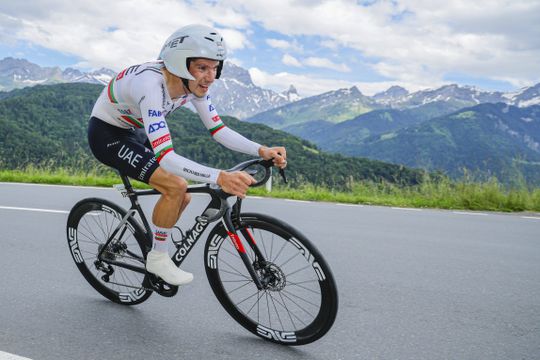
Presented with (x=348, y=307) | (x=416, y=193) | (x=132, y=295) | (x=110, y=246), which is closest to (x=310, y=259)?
(x=348, y=307)

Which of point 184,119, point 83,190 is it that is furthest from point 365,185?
point 184,119

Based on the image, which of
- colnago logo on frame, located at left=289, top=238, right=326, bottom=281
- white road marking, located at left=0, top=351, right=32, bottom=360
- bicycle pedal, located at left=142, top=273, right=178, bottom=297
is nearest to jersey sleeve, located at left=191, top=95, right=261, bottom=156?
colnago logo on frame, located at left=289, top=238, right=326, bottom=281

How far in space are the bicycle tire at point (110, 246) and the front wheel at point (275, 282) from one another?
2.03ft

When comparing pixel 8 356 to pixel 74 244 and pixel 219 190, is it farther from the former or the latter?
pixel 219 190

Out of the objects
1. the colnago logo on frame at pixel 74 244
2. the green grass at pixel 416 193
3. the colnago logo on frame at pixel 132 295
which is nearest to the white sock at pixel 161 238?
the colnago logo on frame at pixel 132 295

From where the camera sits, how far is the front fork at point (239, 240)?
117 inches

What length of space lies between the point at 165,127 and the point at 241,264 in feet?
3.34

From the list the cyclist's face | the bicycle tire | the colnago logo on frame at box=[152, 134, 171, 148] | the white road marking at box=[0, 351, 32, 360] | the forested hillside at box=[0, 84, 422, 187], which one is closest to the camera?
the white road marking at box=[0, 351, 32, 360]

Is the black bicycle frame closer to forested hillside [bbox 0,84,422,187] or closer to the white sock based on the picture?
the white sock

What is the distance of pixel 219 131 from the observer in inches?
136

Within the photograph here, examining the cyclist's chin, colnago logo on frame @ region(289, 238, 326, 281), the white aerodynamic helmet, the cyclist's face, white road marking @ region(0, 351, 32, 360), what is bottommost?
white road marking @ region(0, 351, 32, 360)

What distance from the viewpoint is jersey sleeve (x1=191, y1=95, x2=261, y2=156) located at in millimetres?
3275

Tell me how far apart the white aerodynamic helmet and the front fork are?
87 centimetres

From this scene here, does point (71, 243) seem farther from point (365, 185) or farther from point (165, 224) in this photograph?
point (365, 185)
